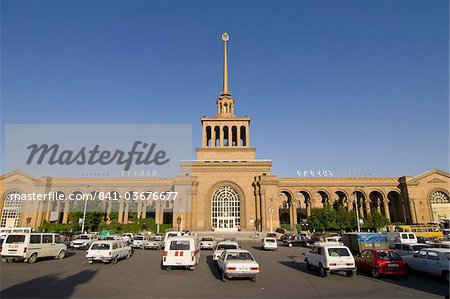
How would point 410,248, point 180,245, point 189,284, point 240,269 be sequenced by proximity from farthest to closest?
point 410,248 → point 180,245 → point 240,269 → point 189,284

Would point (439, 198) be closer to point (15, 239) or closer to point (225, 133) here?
point (225, 133)

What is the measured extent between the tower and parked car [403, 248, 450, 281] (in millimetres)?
39533

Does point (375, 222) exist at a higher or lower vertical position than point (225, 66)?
lower

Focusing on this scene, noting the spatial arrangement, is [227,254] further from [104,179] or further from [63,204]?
[63,204]

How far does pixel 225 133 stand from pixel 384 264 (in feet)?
148

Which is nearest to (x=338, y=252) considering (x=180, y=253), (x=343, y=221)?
(x=180, y=253)

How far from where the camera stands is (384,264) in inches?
509

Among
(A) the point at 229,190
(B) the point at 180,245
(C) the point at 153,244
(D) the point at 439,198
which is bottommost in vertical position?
(C) the point at 153,244

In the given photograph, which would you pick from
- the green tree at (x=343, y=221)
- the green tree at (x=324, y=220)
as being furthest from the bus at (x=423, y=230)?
the green tree at (x=324, y=220)

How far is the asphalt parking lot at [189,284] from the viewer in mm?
9891

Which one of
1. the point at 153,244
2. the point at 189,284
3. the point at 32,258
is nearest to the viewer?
the point at 189,284

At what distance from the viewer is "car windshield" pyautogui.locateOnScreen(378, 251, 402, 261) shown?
43.1 feet

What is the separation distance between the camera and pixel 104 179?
5694 centimetres

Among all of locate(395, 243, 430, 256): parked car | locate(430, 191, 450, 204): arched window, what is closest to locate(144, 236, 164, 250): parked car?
locate(395, 243, 430, 256): parked car
